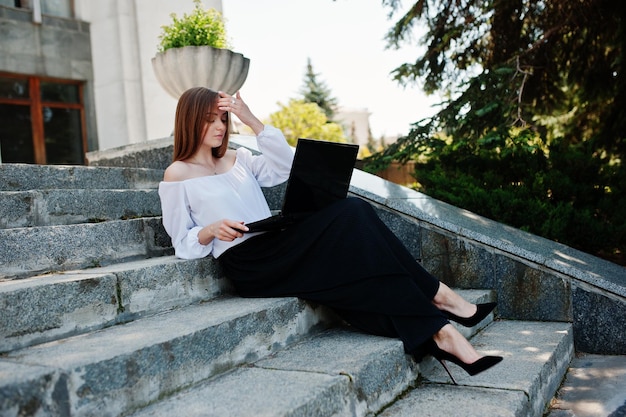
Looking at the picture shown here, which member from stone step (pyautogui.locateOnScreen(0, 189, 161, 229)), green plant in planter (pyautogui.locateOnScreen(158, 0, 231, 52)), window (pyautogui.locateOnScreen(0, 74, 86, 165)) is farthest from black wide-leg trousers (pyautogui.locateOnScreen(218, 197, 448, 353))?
→ window (pyautogui.locateOnScreen(0, 74, 86, 165))

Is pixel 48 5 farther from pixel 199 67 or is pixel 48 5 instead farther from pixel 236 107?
pixel 236 107

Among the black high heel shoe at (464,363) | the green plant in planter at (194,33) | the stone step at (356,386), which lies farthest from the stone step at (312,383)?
the green plant in planter at (194,33)

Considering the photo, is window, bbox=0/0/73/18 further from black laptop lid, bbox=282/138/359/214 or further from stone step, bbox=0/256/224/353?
black laptop lid, bbox=282/138/359/214

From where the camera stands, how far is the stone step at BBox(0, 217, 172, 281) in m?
2.40

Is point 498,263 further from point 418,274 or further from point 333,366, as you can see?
point 333,366

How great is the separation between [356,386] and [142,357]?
77 cm

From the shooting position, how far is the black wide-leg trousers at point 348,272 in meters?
2.40

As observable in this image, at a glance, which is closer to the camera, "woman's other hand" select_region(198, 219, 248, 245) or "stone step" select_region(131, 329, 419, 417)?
"stone step" select_region(131, 329, 419, 417)

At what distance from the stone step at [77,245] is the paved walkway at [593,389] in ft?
7.35

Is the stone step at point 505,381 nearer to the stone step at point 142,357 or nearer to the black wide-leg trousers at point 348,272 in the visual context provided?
the black wide-leg trousers at point 348,272

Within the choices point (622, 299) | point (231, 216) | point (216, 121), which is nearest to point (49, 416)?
point (231, 216)

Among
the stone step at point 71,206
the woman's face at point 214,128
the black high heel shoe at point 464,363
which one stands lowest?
the black high heel shoe at point 464,363

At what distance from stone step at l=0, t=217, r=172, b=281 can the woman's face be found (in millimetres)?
541

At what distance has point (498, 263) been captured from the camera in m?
3.54
